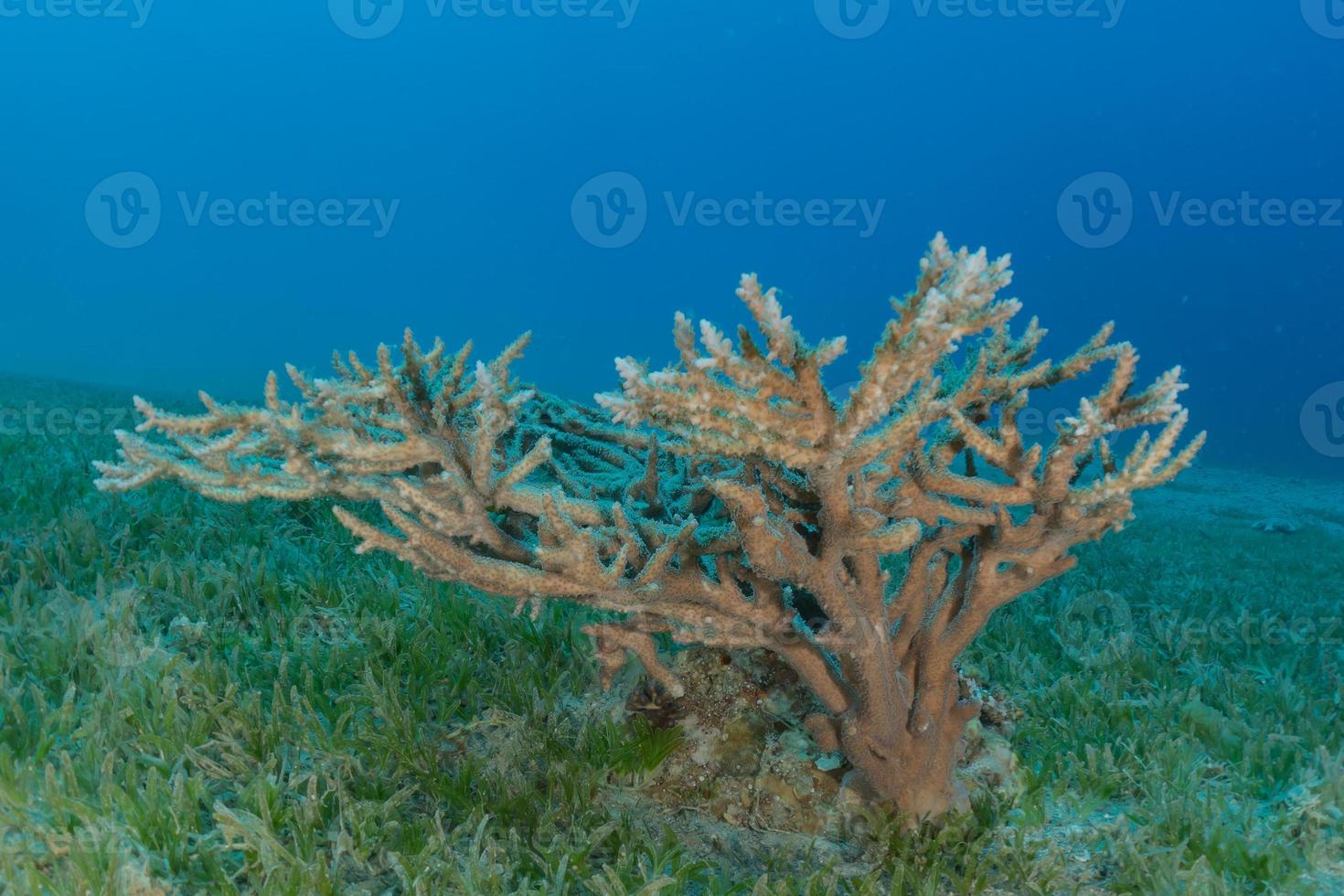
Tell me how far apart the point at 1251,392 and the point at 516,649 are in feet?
380

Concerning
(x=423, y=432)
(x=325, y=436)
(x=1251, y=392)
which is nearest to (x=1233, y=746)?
(x=423, y=432)

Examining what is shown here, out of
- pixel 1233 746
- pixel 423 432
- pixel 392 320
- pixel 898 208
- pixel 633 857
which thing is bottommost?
pixel 633 857

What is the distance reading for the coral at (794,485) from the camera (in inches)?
89.7

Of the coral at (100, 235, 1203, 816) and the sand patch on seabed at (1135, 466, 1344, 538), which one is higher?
the sand patch on seabed at (1135, 466, 1344, 538)

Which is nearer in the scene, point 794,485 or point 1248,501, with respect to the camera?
point 794,485

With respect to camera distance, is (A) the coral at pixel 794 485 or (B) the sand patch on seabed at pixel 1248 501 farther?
(B) the sand patch on seabed at pixel 1248 501

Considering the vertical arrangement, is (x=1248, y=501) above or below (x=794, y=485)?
above

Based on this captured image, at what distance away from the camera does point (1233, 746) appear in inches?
161

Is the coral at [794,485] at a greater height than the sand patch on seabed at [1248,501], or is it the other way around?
the sand patch on seabed at [1248,501]

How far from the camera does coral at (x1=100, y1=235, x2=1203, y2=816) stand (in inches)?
89.7

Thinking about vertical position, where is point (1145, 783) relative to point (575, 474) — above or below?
below

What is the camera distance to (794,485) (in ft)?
9.30

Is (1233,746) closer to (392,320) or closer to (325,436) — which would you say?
(325,436)

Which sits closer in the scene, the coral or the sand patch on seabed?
the coral
